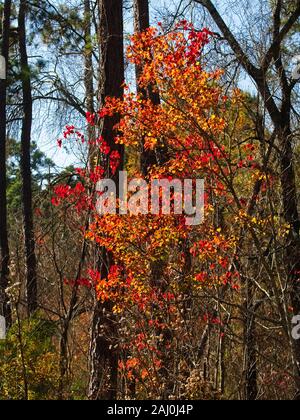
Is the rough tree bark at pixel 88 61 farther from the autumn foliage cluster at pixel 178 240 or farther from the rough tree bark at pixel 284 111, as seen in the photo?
the autumn foliage cluster at pixel 178 240

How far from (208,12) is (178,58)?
10.4ft

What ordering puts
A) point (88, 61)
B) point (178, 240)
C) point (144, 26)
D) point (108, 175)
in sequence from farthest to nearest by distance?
point (88, 61) → point (144, 26) → point (108, 175) → point (178, 240)

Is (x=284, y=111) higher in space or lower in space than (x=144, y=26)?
lower

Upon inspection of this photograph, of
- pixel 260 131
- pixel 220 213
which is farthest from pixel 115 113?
pixel 260 131

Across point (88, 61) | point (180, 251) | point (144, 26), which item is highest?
point (88, 61)

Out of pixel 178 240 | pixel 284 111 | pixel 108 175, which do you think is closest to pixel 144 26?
pixel 284 111

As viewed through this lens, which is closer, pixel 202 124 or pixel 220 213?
pixel 202 124

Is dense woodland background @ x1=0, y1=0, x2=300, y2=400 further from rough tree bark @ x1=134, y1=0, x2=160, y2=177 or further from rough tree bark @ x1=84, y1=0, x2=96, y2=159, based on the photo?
rough tree bark @ x1=84, y1=0, x2=96, y2=159

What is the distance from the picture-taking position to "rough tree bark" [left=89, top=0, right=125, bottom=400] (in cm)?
721

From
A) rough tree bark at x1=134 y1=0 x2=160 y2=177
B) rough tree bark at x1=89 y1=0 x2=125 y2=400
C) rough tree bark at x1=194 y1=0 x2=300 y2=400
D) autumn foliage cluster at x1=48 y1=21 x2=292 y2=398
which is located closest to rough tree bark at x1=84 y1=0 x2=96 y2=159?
rough tree bark at x1=134 y1=0 x2=160 y2=177

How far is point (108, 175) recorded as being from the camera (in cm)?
770

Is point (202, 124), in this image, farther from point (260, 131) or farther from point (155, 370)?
point (155, 370)

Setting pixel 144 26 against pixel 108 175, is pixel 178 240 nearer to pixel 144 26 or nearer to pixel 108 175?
pixel 108 175
